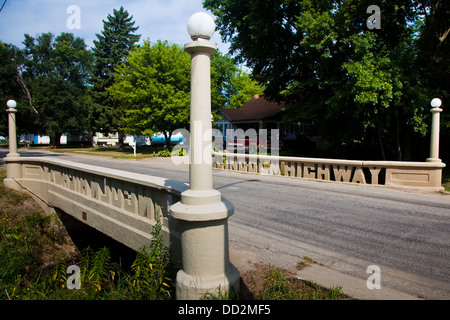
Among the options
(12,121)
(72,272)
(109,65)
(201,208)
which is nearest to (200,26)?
(201,208)

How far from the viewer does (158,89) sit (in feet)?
85.8

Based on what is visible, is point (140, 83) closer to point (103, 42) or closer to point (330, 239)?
point (103, 42)

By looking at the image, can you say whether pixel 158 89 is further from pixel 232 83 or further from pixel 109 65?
pixel 232 83

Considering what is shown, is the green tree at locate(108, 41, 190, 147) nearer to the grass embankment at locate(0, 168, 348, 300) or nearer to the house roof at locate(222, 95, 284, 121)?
the house roof at locate(222, 95, 284, 121)

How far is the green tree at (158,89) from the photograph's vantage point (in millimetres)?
26141

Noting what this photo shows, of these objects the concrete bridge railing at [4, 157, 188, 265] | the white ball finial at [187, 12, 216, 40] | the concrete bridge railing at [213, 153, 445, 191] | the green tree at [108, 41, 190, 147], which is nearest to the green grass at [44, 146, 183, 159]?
the green tree at [108, 41, 190, 147]

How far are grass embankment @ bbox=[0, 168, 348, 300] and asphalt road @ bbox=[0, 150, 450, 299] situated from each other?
31.1 inches

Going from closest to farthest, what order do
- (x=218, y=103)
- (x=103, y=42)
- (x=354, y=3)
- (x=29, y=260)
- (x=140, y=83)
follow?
(x=29, y=260)
(x=354, y=3)
(x=140, y=83)
(x=218, y=103)
(x=103, y=42)

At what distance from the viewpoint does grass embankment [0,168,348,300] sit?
346 cm

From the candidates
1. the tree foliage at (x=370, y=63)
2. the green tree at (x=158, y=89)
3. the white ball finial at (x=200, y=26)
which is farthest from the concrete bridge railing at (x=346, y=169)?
the green tree at (x=158, y=89)

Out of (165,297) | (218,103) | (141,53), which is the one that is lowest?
(165,297)
